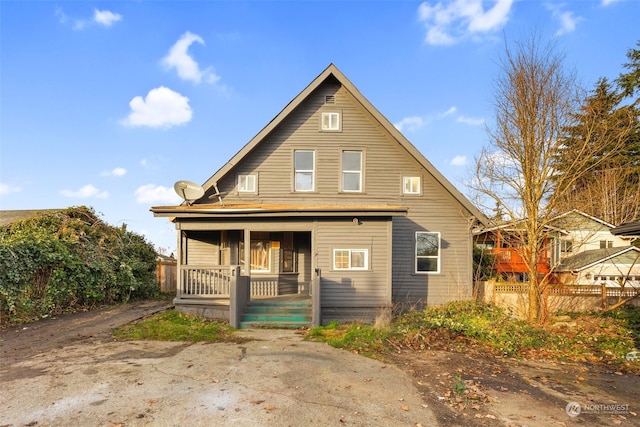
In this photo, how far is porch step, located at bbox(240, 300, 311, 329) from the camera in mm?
9875

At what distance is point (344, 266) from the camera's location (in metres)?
10.9

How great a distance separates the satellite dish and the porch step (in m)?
3.92

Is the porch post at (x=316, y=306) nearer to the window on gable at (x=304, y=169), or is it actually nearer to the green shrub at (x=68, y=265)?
the window on gable at (x=304, y=169)

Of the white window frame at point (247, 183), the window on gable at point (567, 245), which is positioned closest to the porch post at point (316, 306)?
the white window frame at point (247, 183)

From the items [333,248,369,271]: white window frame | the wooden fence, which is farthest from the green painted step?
the wooden fence

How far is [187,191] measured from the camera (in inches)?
453

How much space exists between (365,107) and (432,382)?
30.3ft

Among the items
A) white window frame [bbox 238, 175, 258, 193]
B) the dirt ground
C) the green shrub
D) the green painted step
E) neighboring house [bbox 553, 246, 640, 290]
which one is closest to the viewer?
the dirt ground

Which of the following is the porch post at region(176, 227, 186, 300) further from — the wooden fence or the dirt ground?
the wooden fence

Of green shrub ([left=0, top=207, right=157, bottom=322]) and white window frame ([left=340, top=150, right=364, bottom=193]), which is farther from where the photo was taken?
white window frame ([left=340, top=150, right=364, bottom=193])

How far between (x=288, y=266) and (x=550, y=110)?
9.43 m

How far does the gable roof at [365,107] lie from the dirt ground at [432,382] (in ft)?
18.7

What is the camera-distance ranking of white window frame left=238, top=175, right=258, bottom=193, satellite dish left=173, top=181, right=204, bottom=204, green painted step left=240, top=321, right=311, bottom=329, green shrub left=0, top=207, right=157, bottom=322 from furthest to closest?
white window frame left=238, top=175, right=258, bottom=193, satellite dish left=173, top=181, right=204, bottom=204, green painted step left=240, top=321, right=311, bottom=329, green shrub left=0, top=207, right=157, bottom=322

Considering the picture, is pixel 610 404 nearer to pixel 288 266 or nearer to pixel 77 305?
pixel 288 266
